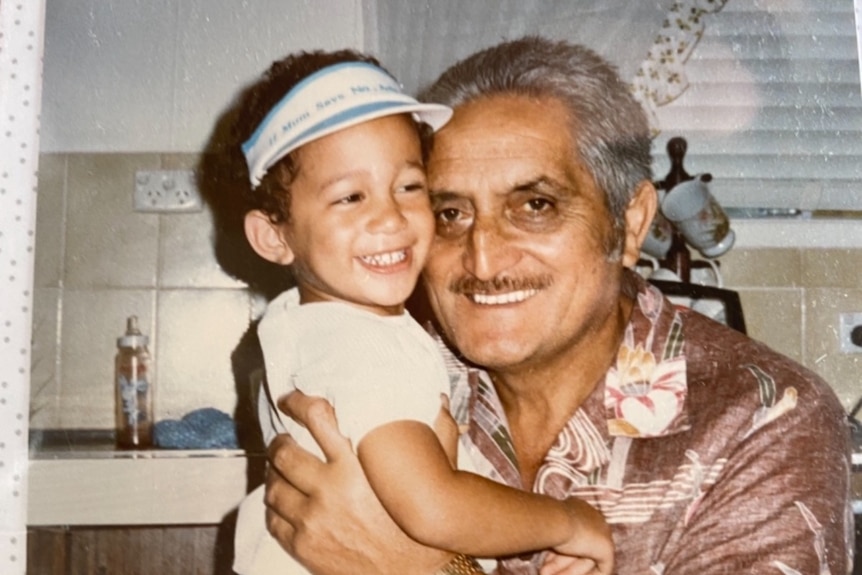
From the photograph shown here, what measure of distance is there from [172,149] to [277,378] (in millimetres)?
577

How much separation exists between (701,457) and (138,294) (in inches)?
33.9

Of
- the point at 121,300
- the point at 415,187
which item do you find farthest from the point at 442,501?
the point at 121,300

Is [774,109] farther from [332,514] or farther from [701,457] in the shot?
[332,514]

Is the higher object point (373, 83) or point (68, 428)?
point (373, 83)

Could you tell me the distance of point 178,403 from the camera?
3.98 feet

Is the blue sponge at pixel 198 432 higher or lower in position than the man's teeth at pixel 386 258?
lower

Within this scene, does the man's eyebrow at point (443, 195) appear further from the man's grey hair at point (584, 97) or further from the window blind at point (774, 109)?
the window blind at point (774, 109)

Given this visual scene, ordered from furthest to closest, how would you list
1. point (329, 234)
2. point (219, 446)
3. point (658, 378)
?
point (219, 446) < point (658, 378) < point (329, 234)

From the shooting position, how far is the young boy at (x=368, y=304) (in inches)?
28.8

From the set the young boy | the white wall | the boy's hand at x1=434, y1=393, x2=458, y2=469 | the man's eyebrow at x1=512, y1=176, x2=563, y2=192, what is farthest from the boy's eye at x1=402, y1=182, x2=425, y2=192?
the white wall

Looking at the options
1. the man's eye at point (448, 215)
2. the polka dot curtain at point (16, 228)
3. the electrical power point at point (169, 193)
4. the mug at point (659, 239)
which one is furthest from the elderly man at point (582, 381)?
the electrical power point at point (169, 193)

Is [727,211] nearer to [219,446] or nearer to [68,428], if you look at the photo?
[219,446]

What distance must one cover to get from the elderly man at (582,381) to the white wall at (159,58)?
0.91 feet

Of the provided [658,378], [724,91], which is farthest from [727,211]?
[658,378]
